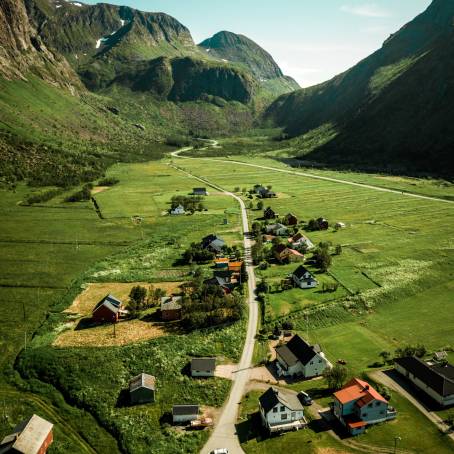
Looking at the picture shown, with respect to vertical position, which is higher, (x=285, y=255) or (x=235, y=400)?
(x=285, y=255)

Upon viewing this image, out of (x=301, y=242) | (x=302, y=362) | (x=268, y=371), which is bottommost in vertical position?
(x=268, y=371)

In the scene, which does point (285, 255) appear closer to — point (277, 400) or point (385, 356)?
point (385, 356)

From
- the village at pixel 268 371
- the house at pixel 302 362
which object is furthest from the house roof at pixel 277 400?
the house at pixel 302 362

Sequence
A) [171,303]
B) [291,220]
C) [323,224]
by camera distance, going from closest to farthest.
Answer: [171,303] < [323,224] < [291,220]

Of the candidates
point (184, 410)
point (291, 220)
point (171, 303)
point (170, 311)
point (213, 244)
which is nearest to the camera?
point (184, 410)

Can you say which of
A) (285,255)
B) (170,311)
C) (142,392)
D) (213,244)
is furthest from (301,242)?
(142,392)

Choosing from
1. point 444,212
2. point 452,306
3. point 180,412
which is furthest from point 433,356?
point 444,212
